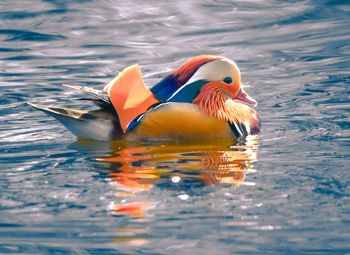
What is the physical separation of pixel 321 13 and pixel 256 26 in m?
1.18

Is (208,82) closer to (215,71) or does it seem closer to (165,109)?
(215,71)

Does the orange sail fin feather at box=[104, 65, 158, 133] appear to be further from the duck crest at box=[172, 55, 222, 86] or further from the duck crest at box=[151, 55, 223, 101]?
the duck crest at box=[172, 55, 222, 86]

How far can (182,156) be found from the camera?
223 inches

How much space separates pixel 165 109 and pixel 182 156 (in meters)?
0.51

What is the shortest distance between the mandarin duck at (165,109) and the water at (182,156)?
0.14 m

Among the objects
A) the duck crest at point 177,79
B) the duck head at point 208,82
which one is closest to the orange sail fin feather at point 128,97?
the duck crest at point 177,79

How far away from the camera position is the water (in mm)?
3943

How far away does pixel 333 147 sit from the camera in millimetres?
5758

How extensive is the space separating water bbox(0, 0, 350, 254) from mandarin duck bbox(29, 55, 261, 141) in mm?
137

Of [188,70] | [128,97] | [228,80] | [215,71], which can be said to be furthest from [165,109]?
[228,80]

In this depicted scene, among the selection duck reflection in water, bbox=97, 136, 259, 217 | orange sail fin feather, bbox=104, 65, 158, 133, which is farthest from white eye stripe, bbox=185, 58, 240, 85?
duck reflection in water, bbox=97, 136, 259, 217

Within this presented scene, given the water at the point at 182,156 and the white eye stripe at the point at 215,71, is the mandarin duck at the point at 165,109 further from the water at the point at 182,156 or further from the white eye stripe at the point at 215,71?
the water at the point at 182,156

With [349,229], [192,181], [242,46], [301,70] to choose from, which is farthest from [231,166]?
[242,46]

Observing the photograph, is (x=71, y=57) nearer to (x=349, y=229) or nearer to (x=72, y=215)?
(x=72, y=215)
